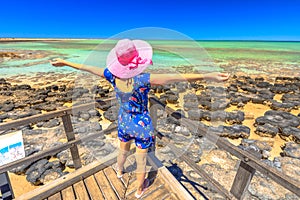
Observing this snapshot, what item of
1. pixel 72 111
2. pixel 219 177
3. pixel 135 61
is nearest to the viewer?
pixel 135 61

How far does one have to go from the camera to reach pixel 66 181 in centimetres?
282

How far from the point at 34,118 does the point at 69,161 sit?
254 cm

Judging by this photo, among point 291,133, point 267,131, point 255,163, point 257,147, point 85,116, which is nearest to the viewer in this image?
point 255,163

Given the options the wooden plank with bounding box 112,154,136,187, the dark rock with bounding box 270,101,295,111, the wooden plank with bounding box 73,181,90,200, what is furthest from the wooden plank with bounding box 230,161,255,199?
the dark rock with bounding box 270,101,295,111

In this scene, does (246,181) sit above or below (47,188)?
above

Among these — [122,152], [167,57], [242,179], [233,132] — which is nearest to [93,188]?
[122,152]

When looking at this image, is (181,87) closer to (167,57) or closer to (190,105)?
(190,105)

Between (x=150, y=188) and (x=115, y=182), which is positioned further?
(x=115, y=182)

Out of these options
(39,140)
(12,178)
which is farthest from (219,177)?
(39,140)

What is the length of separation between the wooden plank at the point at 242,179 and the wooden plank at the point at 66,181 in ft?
6.69

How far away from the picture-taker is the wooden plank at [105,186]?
2703 mm

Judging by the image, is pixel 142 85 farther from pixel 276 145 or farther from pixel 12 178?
pixel 276 145

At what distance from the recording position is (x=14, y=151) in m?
2.48

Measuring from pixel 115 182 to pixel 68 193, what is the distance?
70cm
